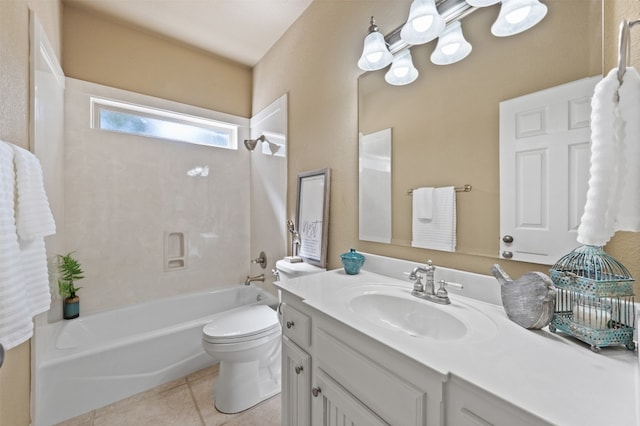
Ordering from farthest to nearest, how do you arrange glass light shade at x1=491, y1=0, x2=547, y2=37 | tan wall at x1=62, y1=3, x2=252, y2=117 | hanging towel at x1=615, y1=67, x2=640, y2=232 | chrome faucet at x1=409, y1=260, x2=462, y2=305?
1. tan wall at x1=62, y1=3, x2=252, y2=117
2. chrome faucet at x1=409, y1=260, x2=462, y2=305
3. glass light shade at x1=491, y1=0, x2=547, y2=37
4. hanging towel at x1=615, y1=67, x2=640, y2=232

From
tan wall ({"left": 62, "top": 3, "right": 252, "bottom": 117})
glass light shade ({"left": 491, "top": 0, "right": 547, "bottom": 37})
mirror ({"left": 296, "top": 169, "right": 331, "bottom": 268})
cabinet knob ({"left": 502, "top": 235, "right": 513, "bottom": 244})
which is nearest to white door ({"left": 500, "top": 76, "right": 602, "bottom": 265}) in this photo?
cabinet knob ({"left": 502, "top": 235, "right": 513, "bottom": 244})

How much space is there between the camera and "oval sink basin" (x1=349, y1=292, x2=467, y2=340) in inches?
36.4

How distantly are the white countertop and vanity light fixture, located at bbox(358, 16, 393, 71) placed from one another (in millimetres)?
1257

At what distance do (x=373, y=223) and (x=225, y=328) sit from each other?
1.14m

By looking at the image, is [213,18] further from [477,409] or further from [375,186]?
[477,409]

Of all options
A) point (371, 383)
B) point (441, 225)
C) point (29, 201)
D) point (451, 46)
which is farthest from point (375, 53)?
point (29, 201)

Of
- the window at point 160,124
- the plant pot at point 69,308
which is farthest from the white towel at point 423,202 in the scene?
the plant pot at point 69,308

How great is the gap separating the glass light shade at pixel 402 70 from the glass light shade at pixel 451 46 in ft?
0.43

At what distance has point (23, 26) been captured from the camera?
1.27 m

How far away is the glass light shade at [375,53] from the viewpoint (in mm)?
1369

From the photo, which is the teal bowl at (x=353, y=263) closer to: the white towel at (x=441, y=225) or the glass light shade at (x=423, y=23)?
the white towel at (x=441, y=225)

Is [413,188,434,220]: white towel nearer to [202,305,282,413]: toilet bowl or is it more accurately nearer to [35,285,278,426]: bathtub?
[202,305,282,413]: toilet bowl

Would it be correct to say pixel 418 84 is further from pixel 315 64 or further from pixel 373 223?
pixel 315 64

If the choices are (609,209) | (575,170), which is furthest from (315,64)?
(609,209)
